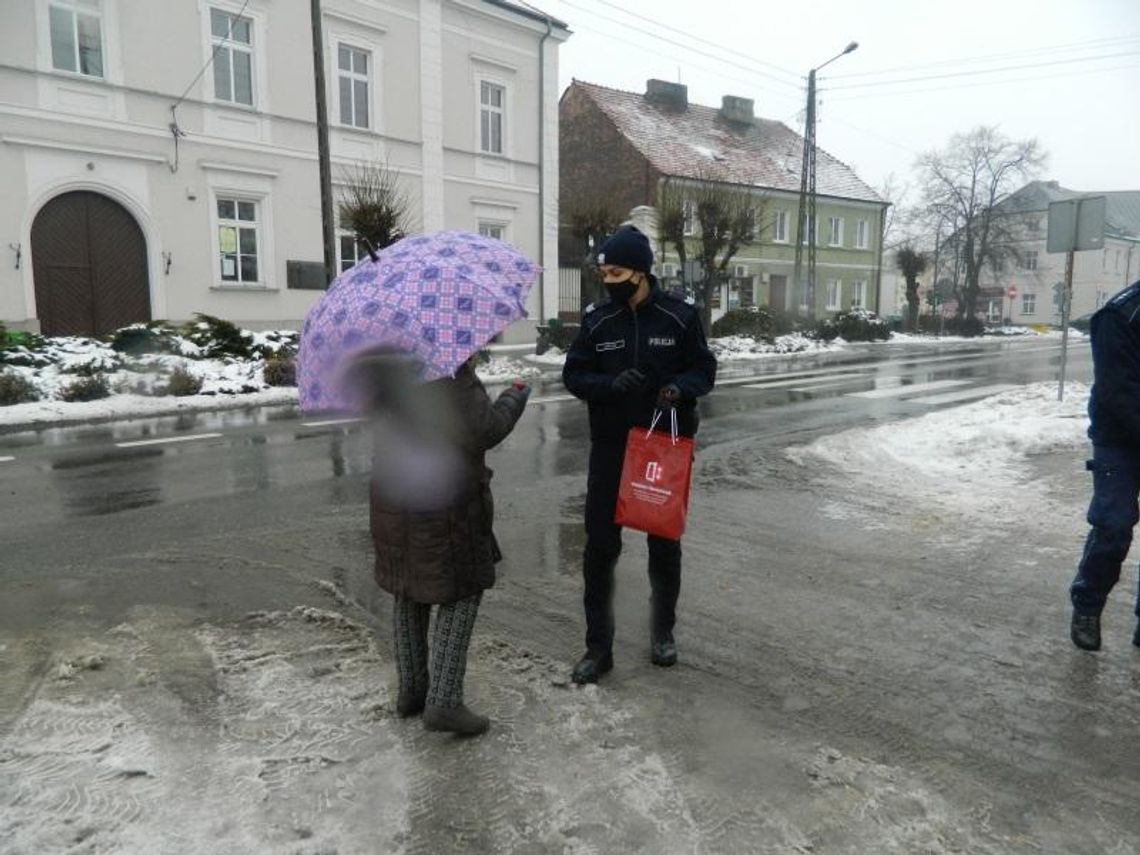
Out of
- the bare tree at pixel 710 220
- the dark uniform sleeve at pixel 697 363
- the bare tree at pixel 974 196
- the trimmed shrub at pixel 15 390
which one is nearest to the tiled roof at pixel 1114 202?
the bare tree at pixel 974 196

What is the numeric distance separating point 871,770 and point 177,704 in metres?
2.53

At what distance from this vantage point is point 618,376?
134 inches

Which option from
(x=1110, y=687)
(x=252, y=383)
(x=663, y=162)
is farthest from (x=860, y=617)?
(x=663, y=162)

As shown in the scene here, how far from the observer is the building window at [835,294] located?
43.6 metres

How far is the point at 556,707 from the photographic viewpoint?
3322 millimetres

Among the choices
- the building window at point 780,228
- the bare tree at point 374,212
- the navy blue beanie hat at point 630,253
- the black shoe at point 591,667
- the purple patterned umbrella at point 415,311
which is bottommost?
the black shoe at point 591,667

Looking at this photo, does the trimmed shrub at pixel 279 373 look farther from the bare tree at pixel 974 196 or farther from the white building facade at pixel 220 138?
the bare tree at pixel 974 196

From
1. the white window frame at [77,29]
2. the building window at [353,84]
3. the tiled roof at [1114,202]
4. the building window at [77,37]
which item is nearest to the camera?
the white window frame at [77,29]

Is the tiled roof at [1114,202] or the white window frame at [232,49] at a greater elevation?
the tiled roof at [1114,202]

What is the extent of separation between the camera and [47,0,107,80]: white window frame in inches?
650

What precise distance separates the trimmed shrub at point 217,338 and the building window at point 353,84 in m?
7.63

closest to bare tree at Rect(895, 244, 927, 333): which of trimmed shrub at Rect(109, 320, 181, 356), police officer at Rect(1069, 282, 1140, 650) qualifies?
trimmed shrub at Rect(109, 320, 181, 356)

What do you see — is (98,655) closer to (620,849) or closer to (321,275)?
(620,849)

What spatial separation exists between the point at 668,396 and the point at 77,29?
1837 cm
